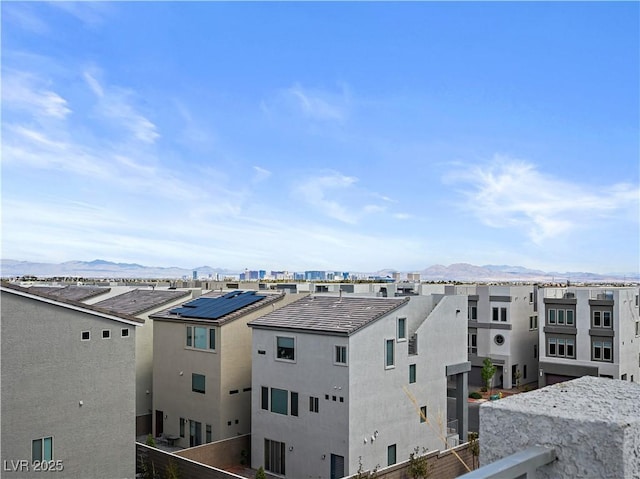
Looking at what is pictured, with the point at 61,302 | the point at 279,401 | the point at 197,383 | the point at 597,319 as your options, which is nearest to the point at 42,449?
the point at 61,302

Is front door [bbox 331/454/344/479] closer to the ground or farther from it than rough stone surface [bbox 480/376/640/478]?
closer to the ground

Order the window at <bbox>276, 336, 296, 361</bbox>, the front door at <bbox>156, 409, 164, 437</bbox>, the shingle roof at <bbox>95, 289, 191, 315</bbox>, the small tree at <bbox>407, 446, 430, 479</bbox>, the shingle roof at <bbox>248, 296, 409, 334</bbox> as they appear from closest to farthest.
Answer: the small tree at <bbox>407, 446, 430, 479</bbox>, the shingle roof at <bbox>248, 296, 409, 334</bbox>, the window at <bbox>276, 336, 296, 361</bbox>, the front door at <bbox>156, 409, 164, 437</bbox>, the shingle roof at <bbox>95, 289, 191, 315</bbox>

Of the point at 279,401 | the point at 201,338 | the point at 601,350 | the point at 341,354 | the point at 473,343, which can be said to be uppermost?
the point at 341,354

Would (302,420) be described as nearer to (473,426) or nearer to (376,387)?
(376,387)

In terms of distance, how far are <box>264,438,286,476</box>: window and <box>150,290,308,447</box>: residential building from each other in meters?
Result: 2.88

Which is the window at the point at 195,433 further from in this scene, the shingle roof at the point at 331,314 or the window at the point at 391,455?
the window at the point at 391,455

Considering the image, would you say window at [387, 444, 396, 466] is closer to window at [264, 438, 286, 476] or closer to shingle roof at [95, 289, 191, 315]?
window at [264, 438, 286, 476]

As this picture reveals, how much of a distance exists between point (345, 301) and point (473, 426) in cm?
1413

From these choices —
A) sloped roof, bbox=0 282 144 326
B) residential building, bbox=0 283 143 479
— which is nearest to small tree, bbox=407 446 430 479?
residential building, bbox=0 283 143 479

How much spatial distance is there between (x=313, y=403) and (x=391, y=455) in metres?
4.22

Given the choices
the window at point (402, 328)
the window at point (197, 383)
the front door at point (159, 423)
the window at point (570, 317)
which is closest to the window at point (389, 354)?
the window at point (402, 328)

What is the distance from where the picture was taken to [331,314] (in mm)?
26266

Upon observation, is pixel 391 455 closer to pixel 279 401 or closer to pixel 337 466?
pixel 337 466

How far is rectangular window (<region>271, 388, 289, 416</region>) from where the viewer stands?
25834 millimetres
